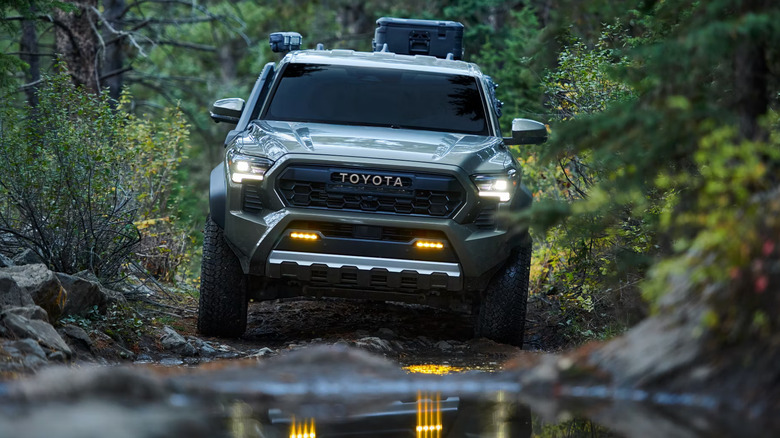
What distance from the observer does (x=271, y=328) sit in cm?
973

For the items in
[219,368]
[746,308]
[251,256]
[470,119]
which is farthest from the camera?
[470,119]

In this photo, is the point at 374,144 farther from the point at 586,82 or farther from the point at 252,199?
the point at 586,82

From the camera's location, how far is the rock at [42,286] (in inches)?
298

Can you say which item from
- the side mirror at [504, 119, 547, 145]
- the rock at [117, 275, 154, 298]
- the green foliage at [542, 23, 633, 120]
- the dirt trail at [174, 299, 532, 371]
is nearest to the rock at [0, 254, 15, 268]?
the rock at [117, 275, 154, 298]

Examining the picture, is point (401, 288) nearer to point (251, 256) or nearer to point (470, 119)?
point (251, 256)

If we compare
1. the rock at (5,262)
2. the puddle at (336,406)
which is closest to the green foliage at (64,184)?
the rock at (5,262)

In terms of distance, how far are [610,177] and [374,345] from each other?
2652 millimetres

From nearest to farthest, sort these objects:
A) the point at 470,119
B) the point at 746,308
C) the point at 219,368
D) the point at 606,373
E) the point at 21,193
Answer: the point at 746,308 < the point at 606,373 < the point at 219,368 < the point at 21,193 < the point at 470,119

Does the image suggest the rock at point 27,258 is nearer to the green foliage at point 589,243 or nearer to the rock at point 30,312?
the rock at point 30,312

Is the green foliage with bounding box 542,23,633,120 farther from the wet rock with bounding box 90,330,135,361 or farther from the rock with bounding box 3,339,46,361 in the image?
the rock with bounding box 3,339,46,361

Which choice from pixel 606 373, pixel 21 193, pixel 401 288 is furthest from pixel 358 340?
pixel 606 373

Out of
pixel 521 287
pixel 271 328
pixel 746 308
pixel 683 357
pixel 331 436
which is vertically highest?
pixel 746 308

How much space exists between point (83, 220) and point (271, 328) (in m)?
1.94

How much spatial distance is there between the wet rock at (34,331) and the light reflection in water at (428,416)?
9.12ft
